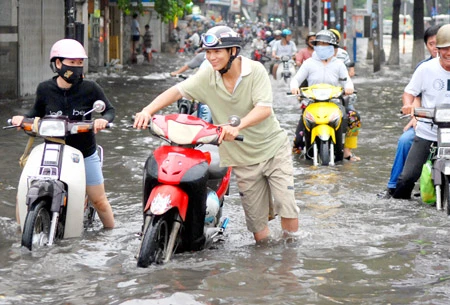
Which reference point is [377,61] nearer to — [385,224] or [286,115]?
[286,115]

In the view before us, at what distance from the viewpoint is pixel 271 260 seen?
7.25 m

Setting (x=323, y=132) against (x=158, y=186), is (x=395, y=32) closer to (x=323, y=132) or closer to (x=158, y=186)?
(x=323, y=132)

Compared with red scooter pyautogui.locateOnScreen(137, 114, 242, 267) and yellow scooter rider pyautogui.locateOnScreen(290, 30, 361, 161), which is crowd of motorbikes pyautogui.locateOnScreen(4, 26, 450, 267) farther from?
yellow scooter rider pyautogui.locateOnScreen(290, 30, 361, 161)

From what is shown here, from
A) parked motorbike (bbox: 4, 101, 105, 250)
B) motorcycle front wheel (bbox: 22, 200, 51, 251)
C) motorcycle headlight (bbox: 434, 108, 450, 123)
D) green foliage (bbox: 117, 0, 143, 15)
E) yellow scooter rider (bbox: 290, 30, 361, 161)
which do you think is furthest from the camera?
green foliage (bbox: 117, 0, 143, 15)

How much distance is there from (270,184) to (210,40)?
1.18 meters

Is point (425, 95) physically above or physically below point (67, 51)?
below

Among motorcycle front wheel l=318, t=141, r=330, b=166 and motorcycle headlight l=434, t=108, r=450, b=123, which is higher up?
motorcycle headlight l=434, t=108, r=450, b=123

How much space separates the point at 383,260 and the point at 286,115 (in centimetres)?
1192

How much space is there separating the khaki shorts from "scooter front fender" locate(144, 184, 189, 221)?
75 centimetres

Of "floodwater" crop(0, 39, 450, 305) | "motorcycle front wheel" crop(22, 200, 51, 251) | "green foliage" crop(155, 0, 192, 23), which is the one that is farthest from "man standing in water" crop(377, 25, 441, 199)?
"green foliage" crop(155, 0, 192, 23)

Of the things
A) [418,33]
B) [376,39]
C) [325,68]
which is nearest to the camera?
[325,68]

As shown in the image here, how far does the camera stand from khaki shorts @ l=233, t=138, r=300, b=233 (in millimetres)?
7266

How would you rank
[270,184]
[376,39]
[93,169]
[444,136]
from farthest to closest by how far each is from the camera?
[376,39]
[444,136]
[93,169]
[270,184]

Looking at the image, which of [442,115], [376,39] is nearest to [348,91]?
[442,115]
